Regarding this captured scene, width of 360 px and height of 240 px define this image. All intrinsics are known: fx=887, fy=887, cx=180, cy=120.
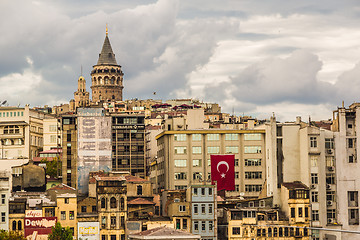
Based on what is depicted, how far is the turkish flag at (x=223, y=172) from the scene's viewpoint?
6993 inches

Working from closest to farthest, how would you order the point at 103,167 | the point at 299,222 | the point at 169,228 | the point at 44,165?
the point at 169,228
the point at 299,222
the point at 103,167
the point at 44,165

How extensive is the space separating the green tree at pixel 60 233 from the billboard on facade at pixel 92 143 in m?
35.7

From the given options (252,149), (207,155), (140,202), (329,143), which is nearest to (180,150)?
(207,155)

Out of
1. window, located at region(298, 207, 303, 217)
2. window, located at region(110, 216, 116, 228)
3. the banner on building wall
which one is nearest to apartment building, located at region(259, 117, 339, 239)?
window, located at region(298, 207, 303, 217)

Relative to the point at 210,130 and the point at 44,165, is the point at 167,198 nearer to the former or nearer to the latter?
the point at 210,130

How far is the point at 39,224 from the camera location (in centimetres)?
14362

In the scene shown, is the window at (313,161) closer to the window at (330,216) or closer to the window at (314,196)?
the window at (314,196)

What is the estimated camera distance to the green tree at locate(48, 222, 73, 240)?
13662cm

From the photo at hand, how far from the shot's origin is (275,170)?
16238 centimetres

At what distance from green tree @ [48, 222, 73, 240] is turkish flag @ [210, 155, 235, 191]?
4595cm

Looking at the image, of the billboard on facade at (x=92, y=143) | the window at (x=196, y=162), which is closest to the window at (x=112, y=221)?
the billboard on facade at (x=92, y=143)

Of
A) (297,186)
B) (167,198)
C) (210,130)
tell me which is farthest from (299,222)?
(210,130)

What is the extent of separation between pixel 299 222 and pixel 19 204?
4750 centimetres

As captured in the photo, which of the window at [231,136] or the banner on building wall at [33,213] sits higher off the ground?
the window at [231,136]
